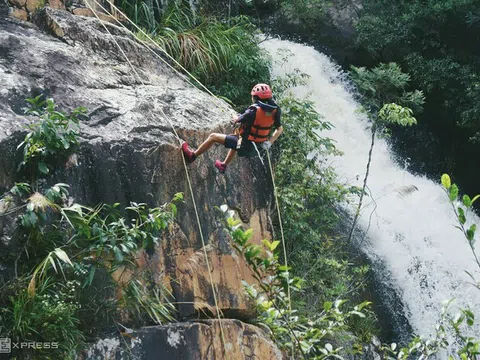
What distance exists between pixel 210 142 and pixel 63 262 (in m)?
1.90

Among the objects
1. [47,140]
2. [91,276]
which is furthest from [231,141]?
[91,276]

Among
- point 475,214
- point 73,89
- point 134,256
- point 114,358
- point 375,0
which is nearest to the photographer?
point 114,358

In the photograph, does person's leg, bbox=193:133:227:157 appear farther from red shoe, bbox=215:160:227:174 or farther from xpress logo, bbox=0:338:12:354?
xpress logo, bbox=0:338:12:354

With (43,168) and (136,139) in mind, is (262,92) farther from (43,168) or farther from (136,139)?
(43,168)

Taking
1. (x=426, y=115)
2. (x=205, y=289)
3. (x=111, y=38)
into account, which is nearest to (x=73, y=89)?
(x=111, y=38)

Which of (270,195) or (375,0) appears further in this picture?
(375,0)

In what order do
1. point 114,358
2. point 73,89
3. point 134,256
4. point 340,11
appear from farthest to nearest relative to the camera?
1. point 340,11
2. point 73,89
3. point 134,256
4. point 114,358

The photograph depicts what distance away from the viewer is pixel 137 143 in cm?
625

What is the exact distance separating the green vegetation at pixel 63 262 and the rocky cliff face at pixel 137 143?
18 centimetres

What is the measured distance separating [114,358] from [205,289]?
1.40 m

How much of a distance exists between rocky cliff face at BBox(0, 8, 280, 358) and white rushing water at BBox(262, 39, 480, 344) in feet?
12.6

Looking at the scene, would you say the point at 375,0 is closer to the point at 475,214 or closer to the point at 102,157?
the point at 475,214

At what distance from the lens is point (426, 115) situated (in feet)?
44.8

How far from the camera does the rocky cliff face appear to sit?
5891mm
